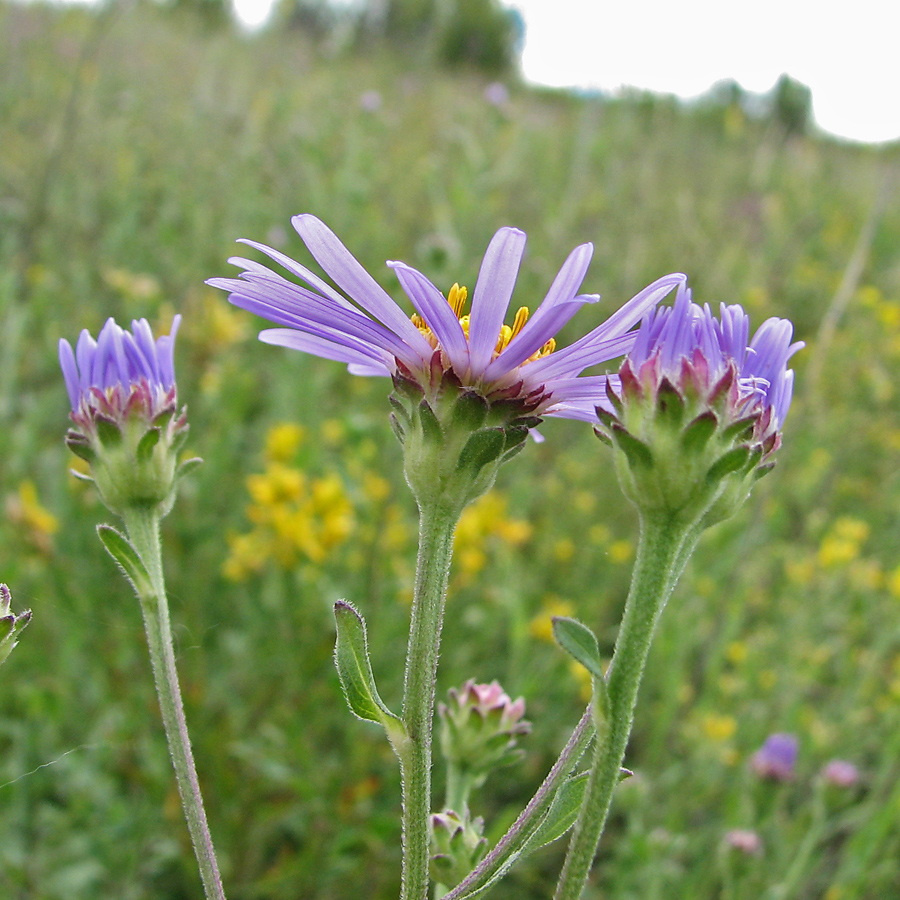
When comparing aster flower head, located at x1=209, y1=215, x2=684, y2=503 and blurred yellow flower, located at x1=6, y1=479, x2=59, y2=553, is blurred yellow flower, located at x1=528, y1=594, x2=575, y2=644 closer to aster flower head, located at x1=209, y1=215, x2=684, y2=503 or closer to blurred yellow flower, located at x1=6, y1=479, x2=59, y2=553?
blurred yellow flower, located at x1=6, y1=479, x2=59, y2=553

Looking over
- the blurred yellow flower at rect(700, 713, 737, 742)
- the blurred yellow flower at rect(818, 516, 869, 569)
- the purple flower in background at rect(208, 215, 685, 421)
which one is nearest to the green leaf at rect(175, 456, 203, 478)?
the purple flower in background at rect(208, 215, 685, 421)

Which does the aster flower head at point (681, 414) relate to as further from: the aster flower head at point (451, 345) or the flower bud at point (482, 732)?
the flower bud at point (482, 732)

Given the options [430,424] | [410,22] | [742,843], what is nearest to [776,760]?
[742,843]

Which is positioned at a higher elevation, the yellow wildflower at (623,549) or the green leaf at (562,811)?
the green leaf at (562,811)

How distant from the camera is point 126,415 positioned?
93 centimetres

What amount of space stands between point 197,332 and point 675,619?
86.6 inches

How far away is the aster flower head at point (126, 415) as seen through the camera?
2.98ft

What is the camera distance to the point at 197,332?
11.8 feet

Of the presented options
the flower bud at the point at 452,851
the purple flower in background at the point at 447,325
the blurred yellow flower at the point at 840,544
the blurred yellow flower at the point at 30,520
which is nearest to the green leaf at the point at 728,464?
the purple flower in background at the point at 447,325

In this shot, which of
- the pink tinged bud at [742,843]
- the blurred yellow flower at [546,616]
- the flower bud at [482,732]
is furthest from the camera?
the blurred yellow flower at [546,616]

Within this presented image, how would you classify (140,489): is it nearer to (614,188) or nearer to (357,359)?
(357,359)

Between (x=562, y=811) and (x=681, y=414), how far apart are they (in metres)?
0.36

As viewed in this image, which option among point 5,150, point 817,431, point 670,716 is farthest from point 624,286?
point 5,150

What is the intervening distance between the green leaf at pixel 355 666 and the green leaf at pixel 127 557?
227 millimetres
